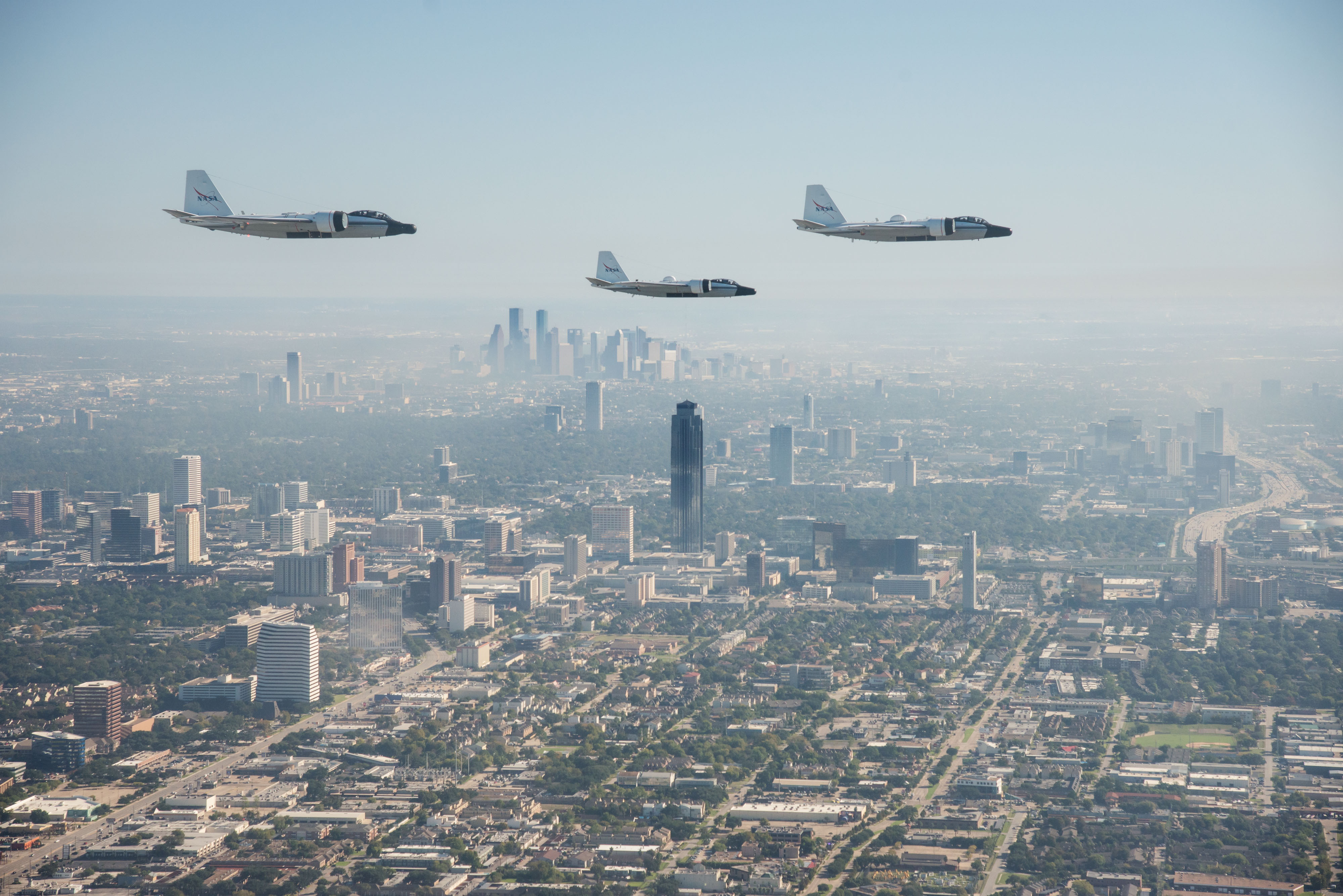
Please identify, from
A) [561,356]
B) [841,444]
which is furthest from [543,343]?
[841,444]

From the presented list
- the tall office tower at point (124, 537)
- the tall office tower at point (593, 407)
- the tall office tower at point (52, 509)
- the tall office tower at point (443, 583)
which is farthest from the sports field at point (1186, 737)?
the tall office tower at point (593, 407)

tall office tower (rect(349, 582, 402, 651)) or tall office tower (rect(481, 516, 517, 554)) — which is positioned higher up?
tall office tower (rect(481, 516, 517, 554))

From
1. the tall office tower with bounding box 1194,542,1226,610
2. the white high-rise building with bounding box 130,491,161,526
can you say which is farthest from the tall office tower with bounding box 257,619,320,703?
the tall office tower with bounding box 1194,542,1226,610

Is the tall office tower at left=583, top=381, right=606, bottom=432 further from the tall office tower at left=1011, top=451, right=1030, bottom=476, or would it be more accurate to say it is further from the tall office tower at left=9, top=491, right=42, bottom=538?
the tall office tower at left=9, top=491, right=42, bottom=538

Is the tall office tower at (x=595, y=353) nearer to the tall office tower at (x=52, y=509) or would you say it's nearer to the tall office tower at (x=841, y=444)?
the tall office tower at (x=841, y=444)

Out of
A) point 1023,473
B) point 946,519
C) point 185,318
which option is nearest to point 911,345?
point 1023,473
